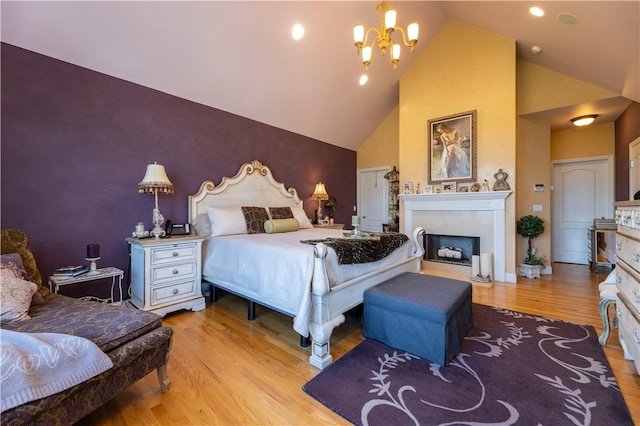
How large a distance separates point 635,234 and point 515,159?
9.10 feet

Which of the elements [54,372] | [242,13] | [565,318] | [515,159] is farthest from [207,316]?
[515,159]

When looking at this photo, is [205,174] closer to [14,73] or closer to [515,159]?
[14,73]

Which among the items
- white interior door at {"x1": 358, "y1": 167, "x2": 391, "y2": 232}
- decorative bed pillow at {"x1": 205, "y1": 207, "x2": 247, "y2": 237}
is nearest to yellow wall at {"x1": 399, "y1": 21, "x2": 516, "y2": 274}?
white interior door at {"x1": 358, "y1": 167, "x2": 391, "y2": 232}

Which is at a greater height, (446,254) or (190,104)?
(190,104)

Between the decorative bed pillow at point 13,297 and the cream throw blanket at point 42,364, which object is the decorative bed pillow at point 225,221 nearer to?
the decorative bed pillow at point 13,297

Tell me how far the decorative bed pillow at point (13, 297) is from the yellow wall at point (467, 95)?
5.03 m

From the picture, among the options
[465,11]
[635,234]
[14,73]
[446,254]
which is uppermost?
[465,11]

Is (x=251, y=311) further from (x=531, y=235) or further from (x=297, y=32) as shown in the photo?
(x=531, y=235)

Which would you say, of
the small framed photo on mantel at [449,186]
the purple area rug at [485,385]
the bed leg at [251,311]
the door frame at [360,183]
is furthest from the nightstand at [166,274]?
the door frame at [360,183]

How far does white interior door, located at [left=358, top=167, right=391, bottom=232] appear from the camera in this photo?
633 centimetres

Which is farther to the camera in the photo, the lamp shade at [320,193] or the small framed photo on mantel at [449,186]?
the lamp shade at [320,193]

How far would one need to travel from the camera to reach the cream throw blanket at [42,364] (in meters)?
1.02

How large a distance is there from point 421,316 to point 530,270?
3549mm

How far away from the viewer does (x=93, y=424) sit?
1.43m
